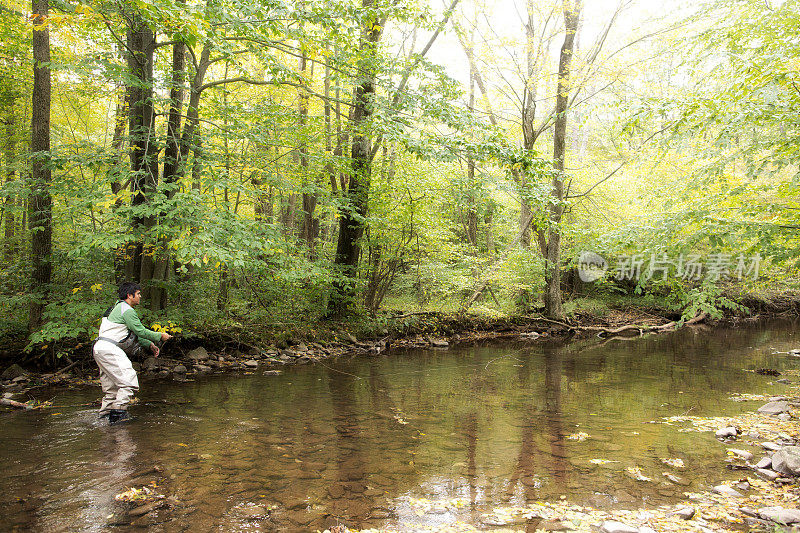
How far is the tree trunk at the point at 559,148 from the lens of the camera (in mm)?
13750

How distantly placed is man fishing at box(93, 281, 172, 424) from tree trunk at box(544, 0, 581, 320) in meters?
10.6

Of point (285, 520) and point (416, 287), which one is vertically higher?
point (416, 287)

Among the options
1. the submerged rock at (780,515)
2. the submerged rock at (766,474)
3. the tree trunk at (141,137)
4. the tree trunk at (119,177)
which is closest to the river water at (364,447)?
the submerged rock at (766,474)

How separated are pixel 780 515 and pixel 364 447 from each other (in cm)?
342

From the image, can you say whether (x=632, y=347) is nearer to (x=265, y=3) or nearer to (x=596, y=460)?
(x=596, y=460)

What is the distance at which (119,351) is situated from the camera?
18.4ft

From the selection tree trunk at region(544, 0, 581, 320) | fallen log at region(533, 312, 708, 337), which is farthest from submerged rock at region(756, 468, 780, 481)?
fallen log at region(533, 312, 708, 337)

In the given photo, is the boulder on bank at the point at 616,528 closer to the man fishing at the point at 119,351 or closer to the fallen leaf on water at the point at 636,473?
the fallen leaf on water at the point at 636,473

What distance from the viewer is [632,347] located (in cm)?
1276

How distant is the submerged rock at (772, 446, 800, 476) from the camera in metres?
4.03

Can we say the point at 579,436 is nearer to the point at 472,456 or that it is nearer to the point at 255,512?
the point at 472,456

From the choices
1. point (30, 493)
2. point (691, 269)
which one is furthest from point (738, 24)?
point (30, 493)

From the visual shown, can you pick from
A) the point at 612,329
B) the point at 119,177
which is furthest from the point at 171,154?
the point at 612,329

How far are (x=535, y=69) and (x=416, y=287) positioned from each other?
7.58 m
